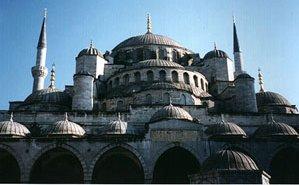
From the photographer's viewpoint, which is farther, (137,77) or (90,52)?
(90,52)

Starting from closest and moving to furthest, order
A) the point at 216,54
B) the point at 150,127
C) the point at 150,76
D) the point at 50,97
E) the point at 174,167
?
the point at 150,127, the point at 174,167, the point at 50,97, the point at 150,76, the point at 216,54

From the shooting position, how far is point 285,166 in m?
19.6

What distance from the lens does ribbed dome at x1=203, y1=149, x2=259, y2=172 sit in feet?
40.6

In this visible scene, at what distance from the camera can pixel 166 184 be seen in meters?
18.5

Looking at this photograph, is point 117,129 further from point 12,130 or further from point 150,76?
point 150,76

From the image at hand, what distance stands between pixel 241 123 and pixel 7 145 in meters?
12.1

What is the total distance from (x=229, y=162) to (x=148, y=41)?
2144 cm

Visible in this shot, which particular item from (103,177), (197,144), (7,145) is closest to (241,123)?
(197,144)

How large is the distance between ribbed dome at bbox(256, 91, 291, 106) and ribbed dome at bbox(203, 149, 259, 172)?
45.5 ft

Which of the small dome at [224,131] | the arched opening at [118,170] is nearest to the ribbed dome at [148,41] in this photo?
the small dome at [224,131]

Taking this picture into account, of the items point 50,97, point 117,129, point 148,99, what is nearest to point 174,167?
point 117,129

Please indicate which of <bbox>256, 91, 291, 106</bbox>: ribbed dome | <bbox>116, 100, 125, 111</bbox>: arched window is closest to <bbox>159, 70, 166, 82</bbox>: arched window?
<bbox>116, 100, 125, 111</bbox>: arched window

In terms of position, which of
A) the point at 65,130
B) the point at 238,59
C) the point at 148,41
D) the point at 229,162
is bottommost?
the point at 229,162

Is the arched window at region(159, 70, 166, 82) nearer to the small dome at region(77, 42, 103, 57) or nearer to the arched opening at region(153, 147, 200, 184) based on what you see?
the small dome at region(77, 42, 103, 57)
